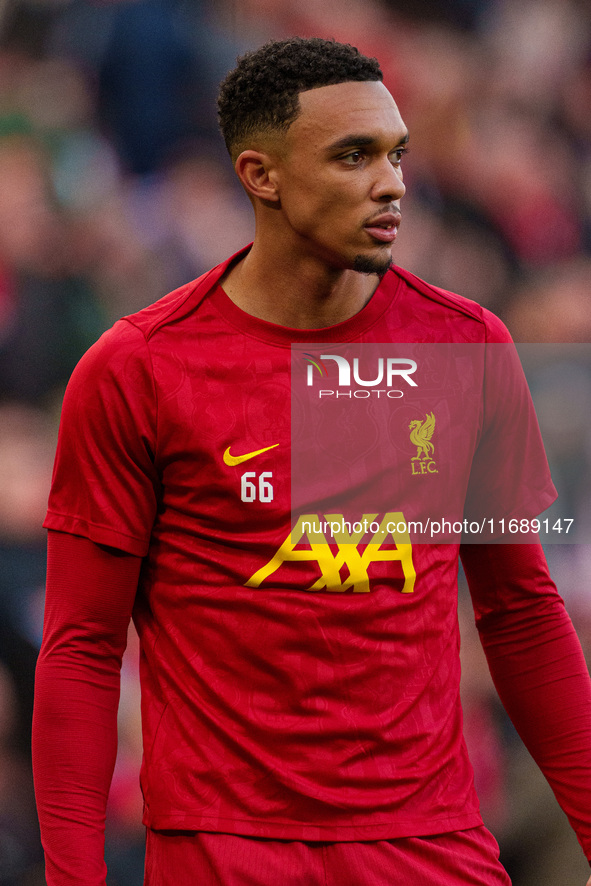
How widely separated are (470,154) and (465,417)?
0.97 m

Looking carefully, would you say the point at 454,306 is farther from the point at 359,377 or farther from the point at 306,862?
the point at 306,862

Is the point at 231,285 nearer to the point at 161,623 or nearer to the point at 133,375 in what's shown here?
the point at 133,375

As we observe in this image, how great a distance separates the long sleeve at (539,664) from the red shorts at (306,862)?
0.62 feet

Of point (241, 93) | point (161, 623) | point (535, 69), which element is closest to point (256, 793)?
point (161, 623)

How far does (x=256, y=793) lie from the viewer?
1.16m

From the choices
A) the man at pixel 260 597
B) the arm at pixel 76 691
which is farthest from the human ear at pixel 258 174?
the arm at pixel 76 691

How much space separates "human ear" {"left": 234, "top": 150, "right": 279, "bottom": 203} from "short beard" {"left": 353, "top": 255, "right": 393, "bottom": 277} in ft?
0.44

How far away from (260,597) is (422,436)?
0.92 ft

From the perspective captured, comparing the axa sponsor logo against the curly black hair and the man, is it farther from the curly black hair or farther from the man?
the curly black hair

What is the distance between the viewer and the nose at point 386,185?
1.16 metres

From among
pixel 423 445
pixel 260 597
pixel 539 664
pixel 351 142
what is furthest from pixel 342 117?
pixel 539 664

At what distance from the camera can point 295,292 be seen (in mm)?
1256

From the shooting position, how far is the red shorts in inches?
44.6

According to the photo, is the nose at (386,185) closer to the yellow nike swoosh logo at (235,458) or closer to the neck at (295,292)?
the neck at (295,292)
